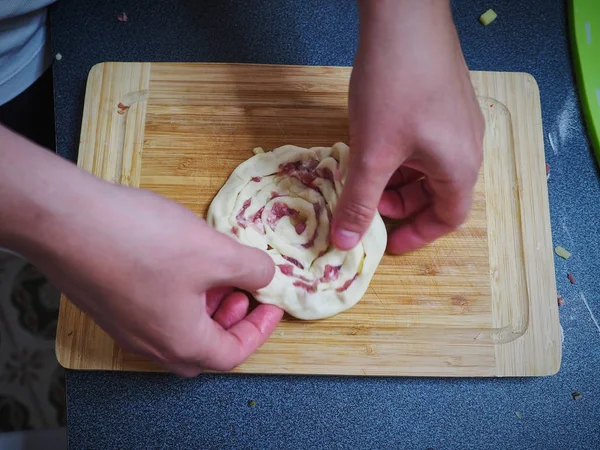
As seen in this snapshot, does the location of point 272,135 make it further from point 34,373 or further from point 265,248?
point 34,373

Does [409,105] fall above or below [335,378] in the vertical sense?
above

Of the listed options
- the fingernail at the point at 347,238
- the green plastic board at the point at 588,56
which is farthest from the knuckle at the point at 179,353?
the green plastic board at the point at 588,56

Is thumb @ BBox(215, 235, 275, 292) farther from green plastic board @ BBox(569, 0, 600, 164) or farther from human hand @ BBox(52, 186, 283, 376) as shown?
green plastic board @ BBox(569, 0, 600, 164)

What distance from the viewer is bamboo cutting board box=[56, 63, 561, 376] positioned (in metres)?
1.17

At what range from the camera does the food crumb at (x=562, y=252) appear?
1.28 m

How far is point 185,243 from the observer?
2.62 feet

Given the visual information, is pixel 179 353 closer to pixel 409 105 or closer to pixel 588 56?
pixel 409 105

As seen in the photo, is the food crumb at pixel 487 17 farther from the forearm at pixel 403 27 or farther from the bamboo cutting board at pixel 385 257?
the forearm at pixel 403 27

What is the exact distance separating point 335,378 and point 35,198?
0.73m

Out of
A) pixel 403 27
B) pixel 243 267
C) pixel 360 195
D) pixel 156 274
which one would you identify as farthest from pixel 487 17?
pixel 156 274

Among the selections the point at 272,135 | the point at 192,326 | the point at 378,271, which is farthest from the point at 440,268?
the point at 192,326

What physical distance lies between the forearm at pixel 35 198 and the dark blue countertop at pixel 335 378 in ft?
1.81

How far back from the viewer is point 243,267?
0.90 m

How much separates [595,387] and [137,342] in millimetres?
998
